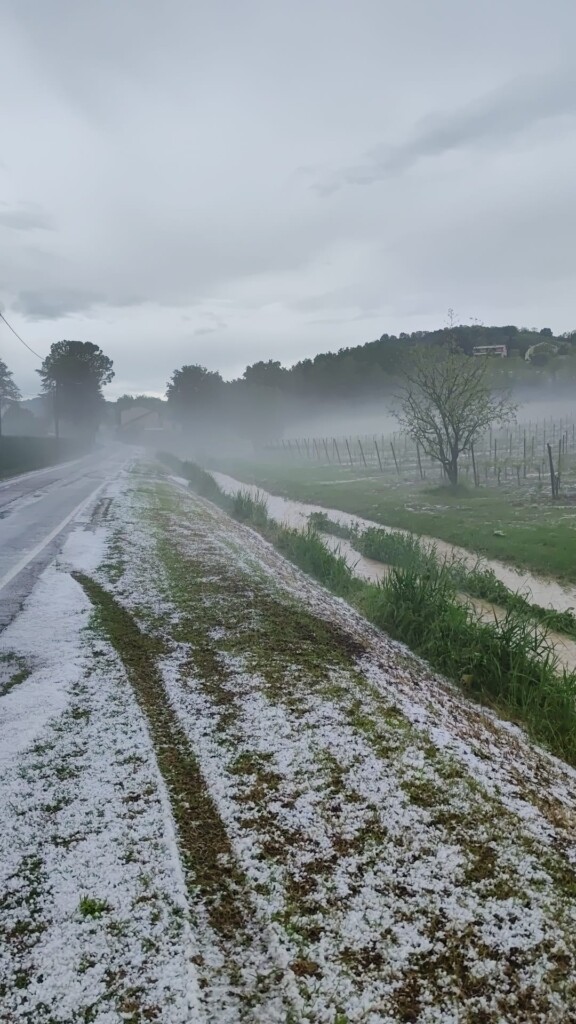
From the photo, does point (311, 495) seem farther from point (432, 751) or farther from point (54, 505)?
point (432, 751)

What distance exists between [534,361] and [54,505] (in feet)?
324

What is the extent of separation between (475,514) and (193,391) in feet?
278

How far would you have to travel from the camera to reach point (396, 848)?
92.4 inches

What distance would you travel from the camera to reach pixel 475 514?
15805 millimetres

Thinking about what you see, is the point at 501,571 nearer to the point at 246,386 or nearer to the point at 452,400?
the point at 452,400

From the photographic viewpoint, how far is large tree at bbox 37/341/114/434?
72875 millimetres

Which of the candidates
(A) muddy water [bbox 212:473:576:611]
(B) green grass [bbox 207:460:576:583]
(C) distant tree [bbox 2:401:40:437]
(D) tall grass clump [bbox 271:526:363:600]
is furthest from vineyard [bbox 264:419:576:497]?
(C) distant tree [bbox 2:401:40:437]

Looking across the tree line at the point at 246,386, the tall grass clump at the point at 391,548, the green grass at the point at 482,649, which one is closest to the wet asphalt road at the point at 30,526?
the green grass at the point at 482,649

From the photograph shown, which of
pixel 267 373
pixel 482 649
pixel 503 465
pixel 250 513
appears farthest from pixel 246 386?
pixel 482 649

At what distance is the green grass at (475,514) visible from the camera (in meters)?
11.0

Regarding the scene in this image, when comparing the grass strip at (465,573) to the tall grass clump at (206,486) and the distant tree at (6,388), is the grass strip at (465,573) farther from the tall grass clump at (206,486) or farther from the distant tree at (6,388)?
the distant tree at (6,388)

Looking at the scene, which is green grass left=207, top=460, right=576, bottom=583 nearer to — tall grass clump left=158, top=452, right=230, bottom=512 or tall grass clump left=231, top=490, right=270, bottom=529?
tall grass clump left=158, top=452, right=230, bottom=512

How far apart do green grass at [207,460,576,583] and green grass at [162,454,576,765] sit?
4230 millimetres

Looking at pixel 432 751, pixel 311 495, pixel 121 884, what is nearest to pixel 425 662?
pixel 432 751
